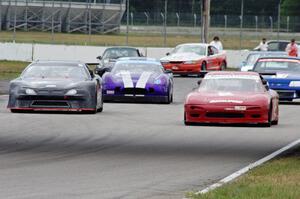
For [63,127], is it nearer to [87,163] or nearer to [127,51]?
[87,163]

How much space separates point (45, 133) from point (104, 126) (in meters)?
2.01

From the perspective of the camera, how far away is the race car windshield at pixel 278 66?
31.7 meters

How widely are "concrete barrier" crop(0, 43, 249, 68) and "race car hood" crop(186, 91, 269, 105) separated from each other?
3203cm

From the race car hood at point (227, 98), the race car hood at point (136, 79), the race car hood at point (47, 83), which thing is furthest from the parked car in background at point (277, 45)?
the race car hood at point (227, 98)

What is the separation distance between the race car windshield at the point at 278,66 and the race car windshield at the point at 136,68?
3288 mm

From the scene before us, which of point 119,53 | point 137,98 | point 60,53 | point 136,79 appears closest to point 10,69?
point 119,53

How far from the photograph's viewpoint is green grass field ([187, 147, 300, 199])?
11282 mm

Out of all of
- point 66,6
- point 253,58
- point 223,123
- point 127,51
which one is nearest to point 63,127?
point 223,123

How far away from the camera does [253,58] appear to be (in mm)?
37812

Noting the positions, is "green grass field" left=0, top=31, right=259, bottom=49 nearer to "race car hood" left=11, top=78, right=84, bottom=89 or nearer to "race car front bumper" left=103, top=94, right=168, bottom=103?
"race car front bumper" left=103, top=94, right=168, bottom=103

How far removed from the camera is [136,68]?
3027 cm

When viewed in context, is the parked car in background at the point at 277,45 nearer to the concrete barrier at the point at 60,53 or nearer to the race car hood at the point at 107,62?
the concrete barrier at the point at 60,53

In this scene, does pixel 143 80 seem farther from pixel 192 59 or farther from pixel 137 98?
pixel 192 59

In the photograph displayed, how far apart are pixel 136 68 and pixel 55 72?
17.8 feet
